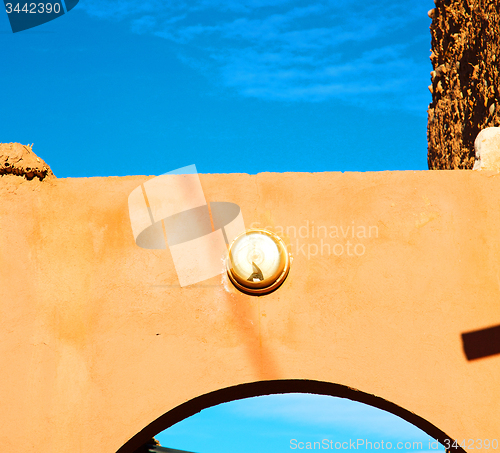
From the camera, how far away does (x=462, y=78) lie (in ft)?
19.1

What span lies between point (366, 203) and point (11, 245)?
235 centimetres

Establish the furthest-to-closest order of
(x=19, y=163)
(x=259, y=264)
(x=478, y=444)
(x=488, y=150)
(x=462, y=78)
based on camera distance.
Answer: (x=462, y=78)
(x=488, y=150)
(x=19, y=163)
(x=259, y=264)
(x=478, y=444)

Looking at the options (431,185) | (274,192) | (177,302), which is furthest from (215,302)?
(431,185)

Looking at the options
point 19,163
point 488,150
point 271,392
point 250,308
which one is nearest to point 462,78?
point 488,150

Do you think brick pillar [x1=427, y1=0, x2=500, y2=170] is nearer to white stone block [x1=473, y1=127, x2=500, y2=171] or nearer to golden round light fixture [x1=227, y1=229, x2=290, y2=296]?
white stone block [x1=473, y1=127, x2=500, y2=171]

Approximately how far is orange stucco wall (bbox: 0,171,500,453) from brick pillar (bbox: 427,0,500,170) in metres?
1.79

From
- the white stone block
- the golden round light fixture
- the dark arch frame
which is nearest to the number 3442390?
the dark arch frame

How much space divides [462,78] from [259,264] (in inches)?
144

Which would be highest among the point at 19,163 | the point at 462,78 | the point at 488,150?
the point at 19,163

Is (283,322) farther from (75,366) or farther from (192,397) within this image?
(75,366)

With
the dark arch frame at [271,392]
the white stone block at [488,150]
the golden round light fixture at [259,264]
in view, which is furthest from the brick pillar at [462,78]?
the dark arch frame at [271,392]

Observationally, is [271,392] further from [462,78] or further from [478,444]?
[462,78]

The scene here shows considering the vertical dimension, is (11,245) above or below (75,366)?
above

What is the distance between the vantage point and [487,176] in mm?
3734
